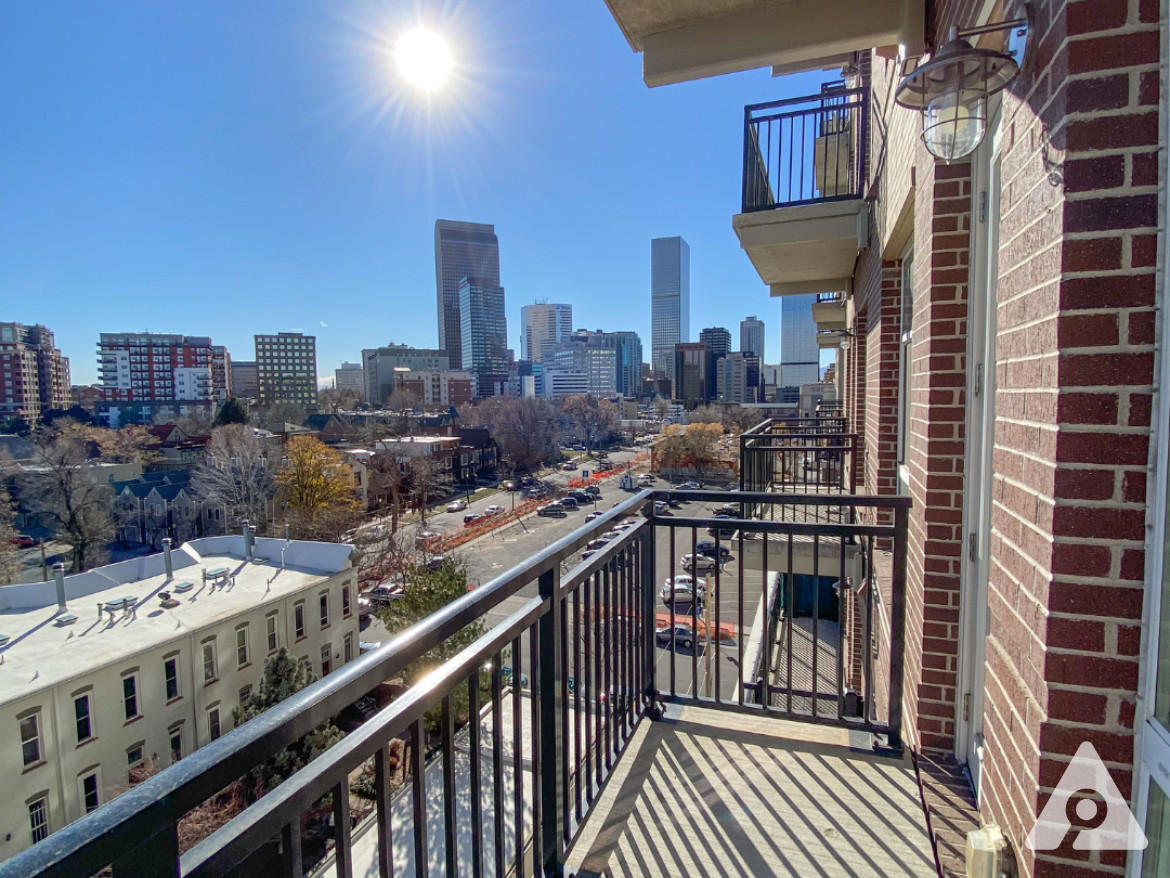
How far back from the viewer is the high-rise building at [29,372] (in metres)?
64.9

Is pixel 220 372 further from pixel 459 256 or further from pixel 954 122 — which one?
pixel 954 122

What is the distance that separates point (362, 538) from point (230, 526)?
8.95 meters

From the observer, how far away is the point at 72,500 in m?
24.3

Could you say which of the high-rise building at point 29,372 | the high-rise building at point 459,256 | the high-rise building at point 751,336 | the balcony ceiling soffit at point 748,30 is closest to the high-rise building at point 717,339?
the high-rise building at point 751,336

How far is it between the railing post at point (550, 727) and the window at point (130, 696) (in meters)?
11.6

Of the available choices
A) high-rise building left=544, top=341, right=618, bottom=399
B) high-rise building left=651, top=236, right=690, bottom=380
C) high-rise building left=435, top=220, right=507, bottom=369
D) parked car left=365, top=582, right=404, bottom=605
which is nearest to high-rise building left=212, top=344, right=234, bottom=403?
high-rise building left=435, top=220, right=507, bottom=369

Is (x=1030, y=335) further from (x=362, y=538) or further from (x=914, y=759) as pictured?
(x=362, y=538)

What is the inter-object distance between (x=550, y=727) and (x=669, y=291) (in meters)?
171

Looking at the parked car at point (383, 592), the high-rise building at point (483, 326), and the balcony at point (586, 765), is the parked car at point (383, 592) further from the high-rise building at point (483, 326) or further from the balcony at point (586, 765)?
the high-rise building at point (483, 326)

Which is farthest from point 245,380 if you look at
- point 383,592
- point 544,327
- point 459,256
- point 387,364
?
point 383,592

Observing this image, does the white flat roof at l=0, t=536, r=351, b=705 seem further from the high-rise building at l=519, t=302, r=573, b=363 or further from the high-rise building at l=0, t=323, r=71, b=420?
the high-rise building at l=519, t=302, r=573, b=363

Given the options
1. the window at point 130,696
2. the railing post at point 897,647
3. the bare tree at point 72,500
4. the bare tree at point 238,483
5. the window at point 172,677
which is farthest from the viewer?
the bare tree at point 238,483

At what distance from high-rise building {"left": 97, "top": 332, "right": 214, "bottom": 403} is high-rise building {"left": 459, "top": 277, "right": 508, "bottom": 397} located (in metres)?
42.7

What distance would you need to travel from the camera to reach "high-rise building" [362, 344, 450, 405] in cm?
8919
